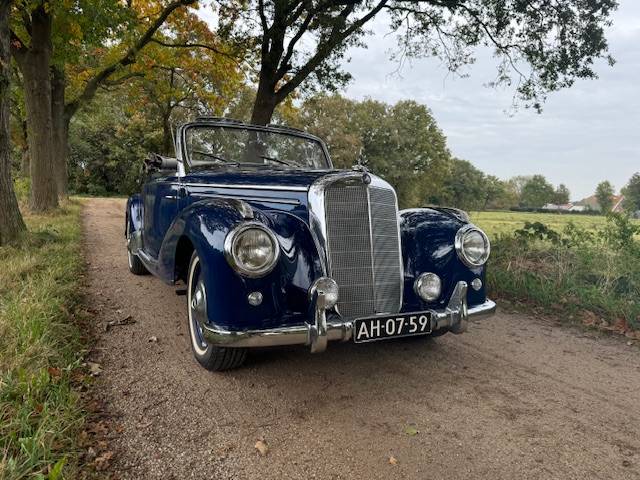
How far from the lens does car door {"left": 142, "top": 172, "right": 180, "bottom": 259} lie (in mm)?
4008

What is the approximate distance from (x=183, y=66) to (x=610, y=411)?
1544 centimetres

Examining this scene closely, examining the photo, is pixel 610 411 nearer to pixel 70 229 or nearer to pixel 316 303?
pixel 316 303

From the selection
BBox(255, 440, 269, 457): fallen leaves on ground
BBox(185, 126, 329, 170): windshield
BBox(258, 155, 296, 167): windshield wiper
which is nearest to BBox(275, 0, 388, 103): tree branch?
BBox(185, 126, 329, 170): windshield

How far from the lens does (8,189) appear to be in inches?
233

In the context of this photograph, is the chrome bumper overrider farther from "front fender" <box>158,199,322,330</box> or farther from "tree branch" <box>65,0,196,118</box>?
"tree branch" <box>65,0,196,118</box>

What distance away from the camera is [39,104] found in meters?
9.36

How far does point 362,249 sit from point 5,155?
5.47 metres

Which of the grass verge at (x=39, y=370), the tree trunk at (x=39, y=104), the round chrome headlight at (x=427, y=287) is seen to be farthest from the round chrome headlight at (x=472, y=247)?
the tree trunk at (x=39, y=104)

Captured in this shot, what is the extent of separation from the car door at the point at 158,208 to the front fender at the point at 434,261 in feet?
6.82

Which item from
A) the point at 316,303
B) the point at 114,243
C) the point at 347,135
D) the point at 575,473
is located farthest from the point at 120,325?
the point at 347,135

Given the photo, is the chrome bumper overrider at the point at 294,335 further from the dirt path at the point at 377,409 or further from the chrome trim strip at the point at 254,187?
the chrome trim strip at the point at 254,187

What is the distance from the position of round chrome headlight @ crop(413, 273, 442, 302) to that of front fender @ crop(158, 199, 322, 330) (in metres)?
0.80

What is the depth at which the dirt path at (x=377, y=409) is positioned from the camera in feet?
6.89

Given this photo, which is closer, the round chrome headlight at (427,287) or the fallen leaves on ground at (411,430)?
the fallen leaves on ground at (411,430)
